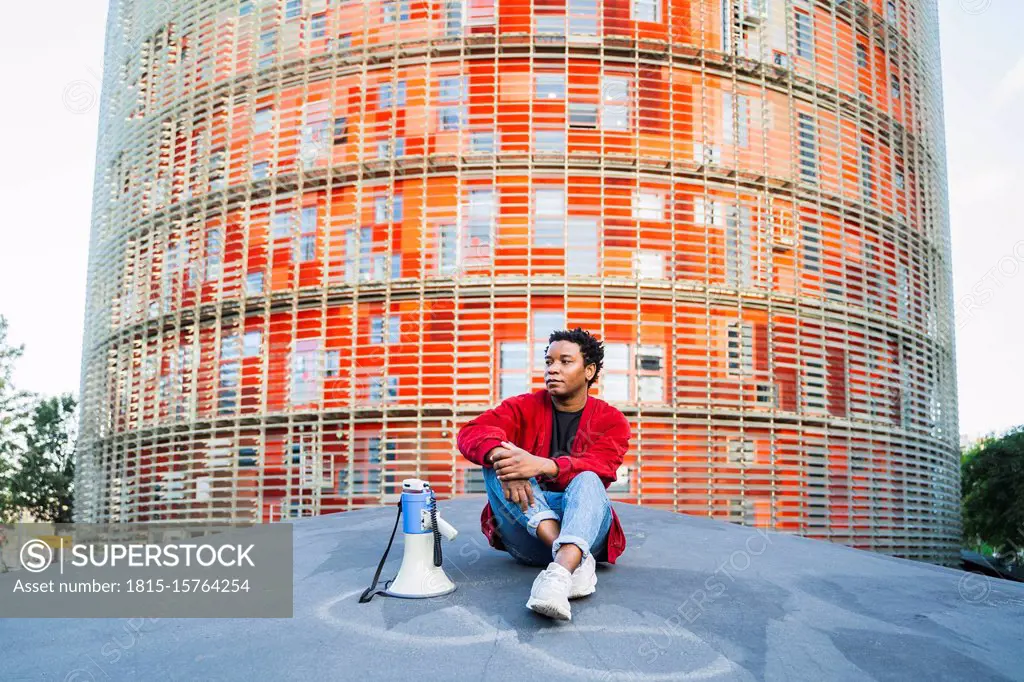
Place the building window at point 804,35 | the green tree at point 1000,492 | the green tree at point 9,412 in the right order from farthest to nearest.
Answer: the green tree at point 9,412, the green tree at point 1000,492, the building window at point 804,35

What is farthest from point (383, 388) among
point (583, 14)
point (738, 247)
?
point (583, 14)

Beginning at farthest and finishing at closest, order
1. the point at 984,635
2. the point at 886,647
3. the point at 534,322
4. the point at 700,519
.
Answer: the point at 534,322
the point at 700,519
the point at 984,635
the point at 886,647

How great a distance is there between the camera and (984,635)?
16.3ft

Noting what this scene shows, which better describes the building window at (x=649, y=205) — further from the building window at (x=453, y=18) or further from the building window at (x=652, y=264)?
the building window at (x=453, y=18)

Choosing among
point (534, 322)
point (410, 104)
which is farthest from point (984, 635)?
point (410, 104)

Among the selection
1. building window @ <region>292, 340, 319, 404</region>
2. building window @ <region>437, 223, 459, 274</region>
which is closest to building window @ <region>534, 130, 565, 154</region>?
building window @ <region>437, 223, 459, 274</region>

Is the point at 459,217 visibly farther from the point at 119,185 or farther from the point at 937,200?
the point at 937,200

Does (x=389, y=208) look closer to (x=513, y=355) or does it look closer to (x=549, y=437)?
(x=513, y=355)

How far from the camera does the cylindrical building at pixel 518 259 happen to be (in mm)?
15492

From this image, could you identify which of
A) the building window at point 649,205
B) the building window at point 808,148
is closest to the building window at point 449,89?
the building window at point 649,205

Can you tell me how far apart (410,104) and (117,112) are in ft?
30.9

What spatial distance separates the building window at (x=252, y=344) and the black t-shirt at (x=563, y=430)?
1286 centimetres

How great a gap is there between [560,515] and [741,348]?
12.1 metres

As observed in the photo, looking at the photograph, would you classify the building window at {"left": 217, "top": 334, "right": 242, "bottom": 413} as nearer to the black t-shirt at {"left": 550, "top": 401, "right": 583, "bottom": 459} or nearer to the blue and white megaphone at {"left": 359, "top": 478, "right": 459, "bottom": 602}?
the blue and white megaphone at {"left": 359, "top": 478, "right": 459, "bottom": 602}
